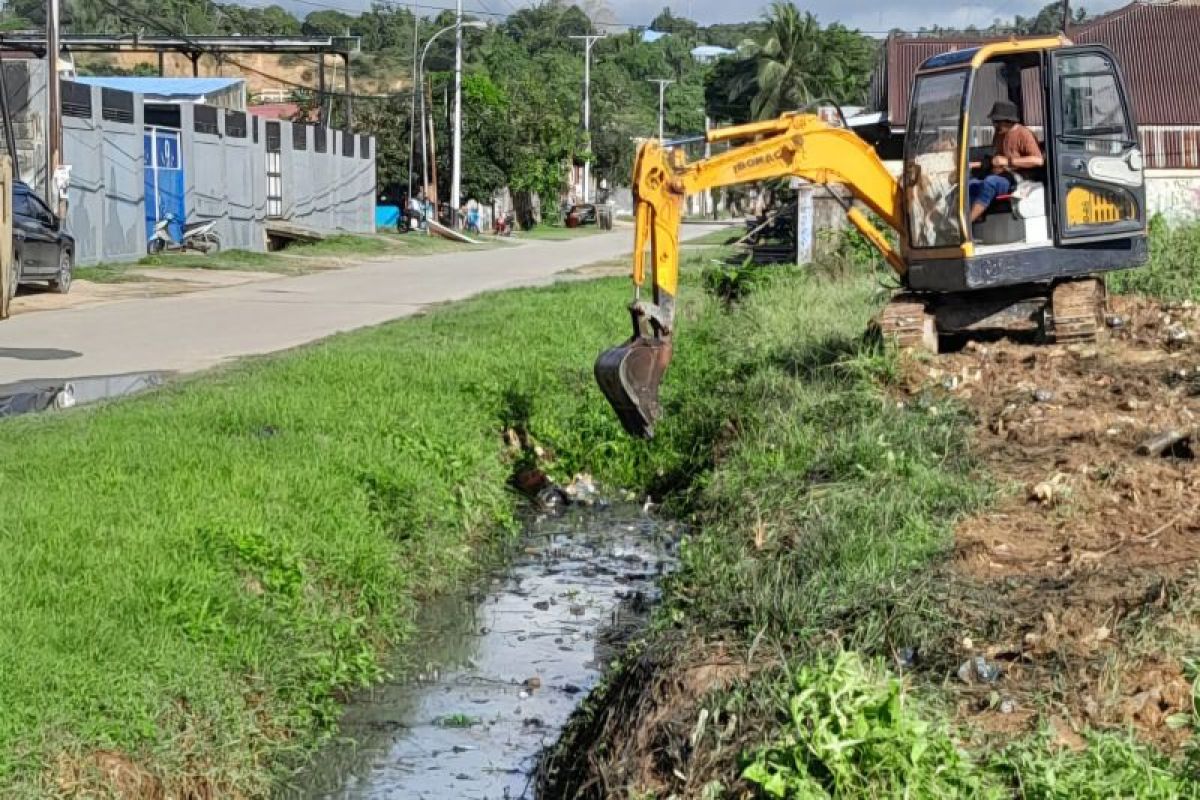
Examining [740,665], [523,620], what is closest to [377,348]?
[523,620]

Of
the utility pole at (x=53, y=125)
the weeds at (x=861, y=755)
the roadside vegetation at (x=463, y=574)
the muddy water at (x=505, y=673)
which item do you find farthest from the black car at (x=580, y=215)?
the weeds at (x=861, y=755)

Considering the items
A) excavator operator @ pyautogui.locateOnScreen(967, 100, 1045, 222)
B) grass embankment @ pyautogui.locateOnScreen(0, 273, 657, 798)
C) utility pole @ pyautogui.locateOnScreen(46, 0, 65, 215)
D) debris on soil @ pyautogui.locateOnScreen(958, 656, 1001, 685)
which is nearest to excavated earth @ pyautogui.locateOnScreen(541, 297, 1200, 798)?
debris on soil @ pyautogui.locateOnScreen(958, 656, 1001, 685)

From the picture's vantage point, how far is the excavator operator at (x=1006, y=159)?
1359 centimetres

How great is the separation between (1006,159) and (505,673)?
279 inches

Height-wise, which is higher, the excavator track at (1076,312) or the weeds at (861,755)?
the excavator track at (1076,312)

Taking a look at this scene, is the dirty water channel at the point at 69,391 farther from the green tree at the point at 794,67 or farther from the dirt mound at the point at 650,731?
the green tree at the point at 794,67

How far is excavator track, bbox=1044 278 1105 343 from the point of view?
13773 millimetres

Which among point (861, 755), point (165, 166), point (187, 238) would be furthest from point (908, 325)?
point (187, 238)

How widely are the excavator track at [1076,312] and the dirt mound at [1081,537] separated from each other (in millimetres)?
499

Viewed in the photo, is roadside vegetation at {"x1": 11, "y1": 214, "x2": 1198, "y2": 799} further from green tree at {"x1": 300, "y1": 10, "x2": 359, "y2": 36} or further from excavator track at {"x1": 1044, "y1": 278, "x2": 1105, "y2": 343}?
green tree at {"x1": 300, "y1": 10, "x2": 359, "y2": 36}

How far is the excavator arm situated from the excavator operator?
0.85m

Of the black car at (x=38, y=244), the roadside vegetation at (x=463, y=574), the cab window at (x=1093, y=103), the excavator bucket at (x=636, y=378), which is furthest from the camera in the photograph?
the black car at (x=38, y=244)

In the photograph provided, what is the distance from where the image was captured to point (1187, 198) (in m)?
27.0

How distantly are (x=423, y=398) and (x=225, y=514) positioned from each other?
4.23 m
